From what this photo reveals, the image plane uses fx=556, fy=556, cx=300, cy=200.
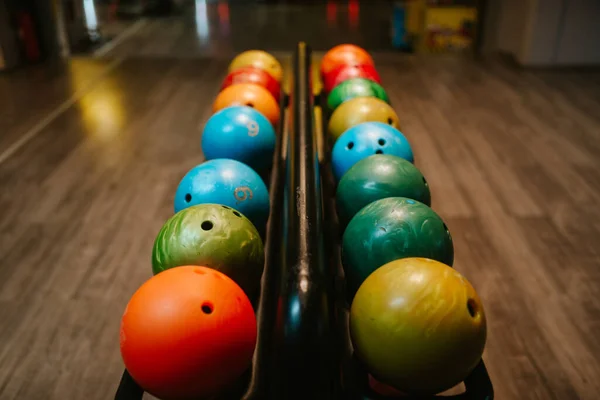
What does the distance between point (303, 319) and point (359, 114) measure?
4.96 ft

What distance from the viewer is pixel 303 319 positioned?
48.0 inches

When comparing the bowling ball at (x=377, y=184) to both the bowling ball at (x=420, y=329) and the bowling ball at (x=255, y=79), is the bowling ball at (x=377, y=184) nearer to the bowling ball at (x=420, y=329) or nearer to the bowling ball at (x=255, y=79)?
the bowling ball at (x=420, y=329)

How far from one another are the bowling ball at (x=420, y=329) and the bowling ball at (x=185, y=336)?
33cm

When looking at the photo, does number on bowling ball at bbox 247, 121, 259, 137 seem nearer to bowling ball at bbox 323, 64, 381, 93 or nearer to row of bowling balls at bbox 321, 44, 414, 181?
row of bowling balls at bbox 321, 44, 414, 181

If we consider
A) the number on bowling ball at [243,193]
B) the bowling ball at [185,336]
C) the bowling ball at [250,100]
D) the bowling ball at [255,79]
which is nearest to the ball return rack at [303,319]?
the bowling ball at [185,336]

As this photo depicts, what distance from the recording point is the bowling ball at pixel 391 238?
168cm

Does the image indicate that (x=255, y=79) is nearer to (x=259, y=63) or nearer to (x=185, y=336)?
(x=259, y=63)

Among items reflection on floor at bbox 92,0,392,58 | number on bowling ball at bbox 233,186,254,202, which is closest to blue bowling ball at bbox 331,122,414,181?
number on bowling ball at bbox 233,186,254,202

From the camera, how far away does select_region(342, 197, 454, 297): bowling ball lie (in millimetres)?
1679

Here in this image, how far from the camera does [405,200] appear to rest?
5.89 feet

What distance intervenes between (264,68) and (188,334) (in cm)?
223

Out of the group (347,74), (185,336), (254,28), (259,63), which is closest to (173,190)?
(259,63)

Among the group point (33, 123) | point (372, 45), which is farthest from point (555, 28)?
point (33, 123)

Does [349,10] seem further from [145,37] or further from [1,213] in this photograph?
[1,213]
